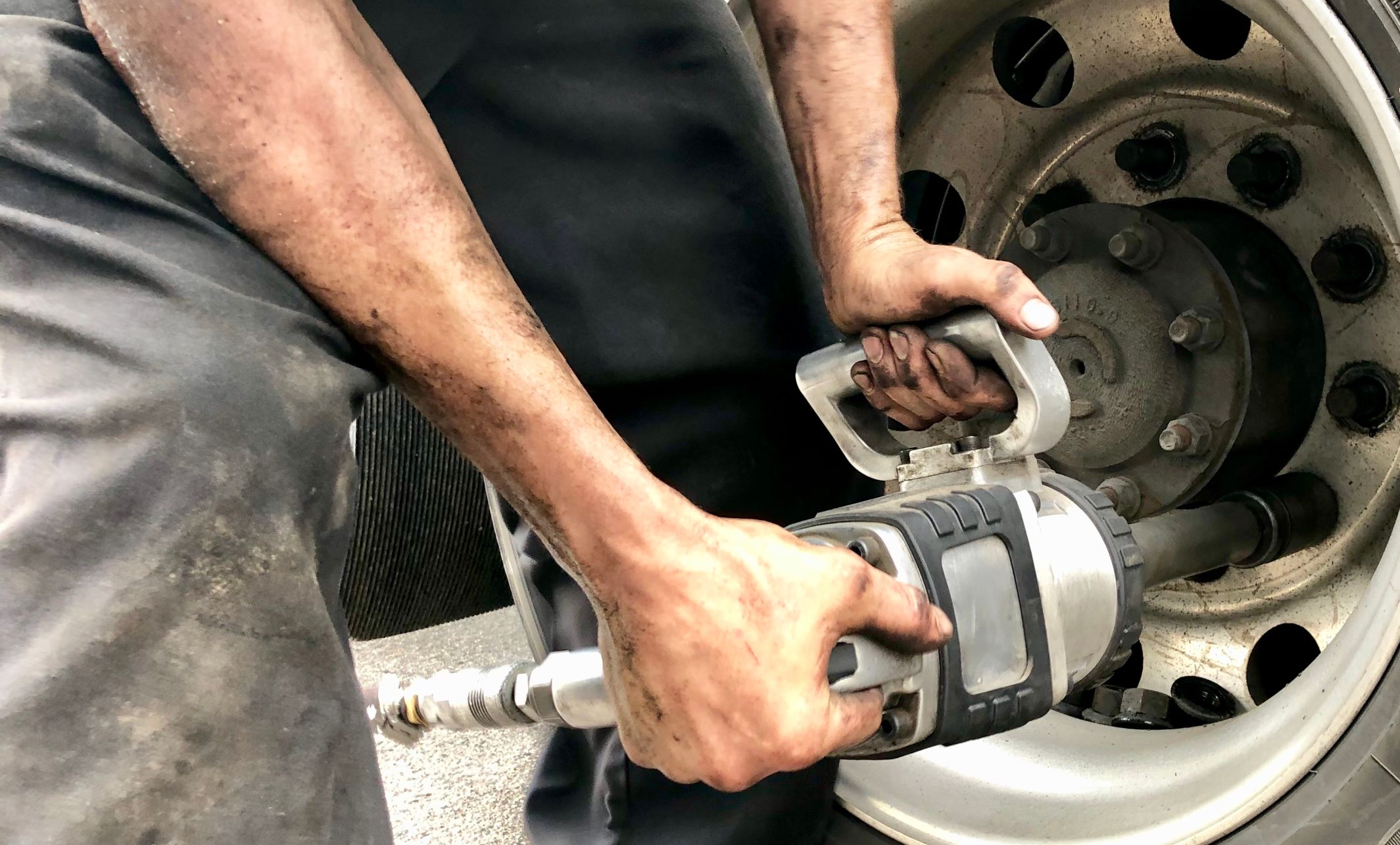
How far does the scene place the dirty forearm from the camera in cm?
86

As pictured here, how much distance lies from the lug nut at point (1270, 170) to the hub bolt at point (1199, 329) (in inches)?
5.2

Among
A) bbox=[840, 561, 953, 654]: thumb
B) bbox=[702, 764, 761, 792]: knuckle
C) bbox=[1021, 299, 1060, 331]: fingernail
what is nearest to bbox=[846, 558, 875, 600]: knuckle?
bbox=[840, 561, 953, 654]: thumb

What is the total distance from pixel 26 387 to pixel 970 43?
1.00 metres

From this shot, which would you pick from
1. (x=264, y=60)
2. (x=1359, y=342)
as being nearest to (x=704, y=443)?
(x=264, y=60)

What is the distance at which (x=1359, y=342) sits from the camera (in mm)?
993

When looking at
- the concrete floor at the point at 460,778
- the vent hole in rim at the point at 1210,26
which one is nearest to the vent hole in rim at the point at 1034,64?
the vent hole in rim at the point at 1210,26

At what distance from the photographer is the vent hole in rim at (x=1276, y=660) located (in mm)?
1028

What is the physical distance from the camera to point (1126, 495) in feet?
3.53

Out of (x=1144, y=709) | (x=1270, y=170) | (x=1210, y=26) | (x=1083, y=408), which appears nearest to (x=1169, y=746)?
(x=1144, y=709)

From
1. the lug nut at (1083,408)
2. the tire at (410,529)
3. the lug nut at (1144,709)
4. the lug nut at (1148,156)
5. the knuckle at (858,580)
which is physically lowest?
the tire at (410,529)

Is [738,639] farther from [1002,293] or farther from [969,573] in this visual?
[1002,293]

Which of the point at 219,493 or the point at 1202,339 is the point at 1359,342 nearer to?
the point at 1202,339

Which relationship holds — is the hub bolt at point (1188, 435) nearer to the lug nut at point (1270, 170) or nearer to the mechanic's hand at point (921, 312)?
the lug nut at point (1270, 170)

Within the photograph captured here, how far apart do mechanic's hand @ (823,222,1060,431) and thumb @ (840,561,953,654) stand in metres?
0.20
